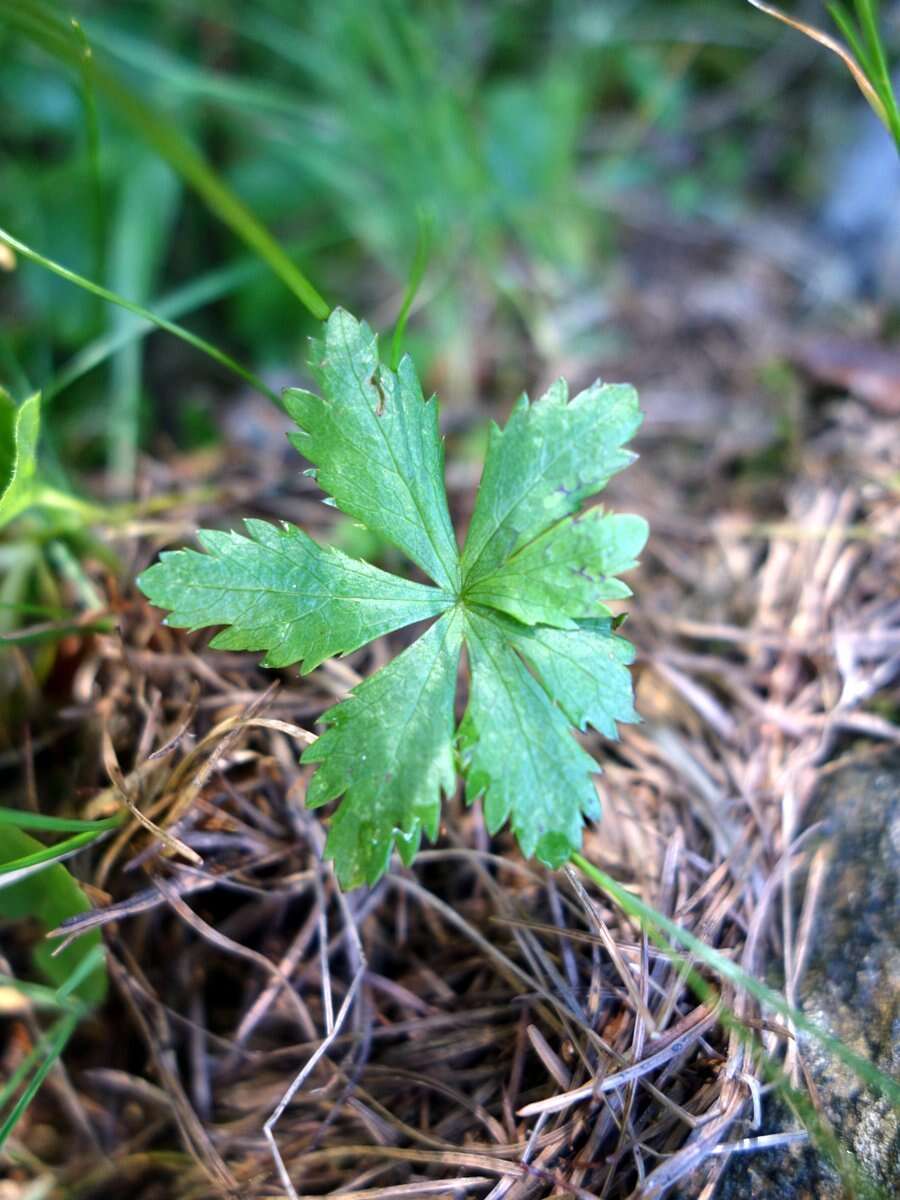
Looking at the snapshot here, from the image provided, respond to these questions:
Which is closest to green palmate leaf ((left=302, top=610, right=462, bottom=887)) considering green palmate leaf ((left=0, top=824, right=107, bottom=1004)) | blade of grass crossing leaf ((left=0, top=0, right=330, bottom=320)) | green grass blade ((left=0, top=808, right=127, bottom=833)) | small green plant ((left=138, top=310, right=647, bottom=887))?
small green plant ((left=138, top=310, right=647, bottom=887))

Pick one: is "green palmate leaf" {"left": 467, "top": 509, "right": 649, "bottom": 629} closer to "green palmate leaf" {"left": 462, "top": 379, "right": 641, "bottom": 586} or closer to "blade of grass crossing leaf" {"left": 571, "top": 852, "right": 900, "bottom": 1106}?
"green palmate leaf" {"left": 462, "top": 379, "right": 641, "bottom": 586}

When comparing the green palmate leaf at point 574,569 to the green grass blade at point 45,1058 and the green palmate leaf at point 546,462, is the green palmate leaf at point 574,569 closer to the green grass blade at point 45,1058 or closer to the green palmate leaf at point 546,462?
the green palmate leaf at point 546,462

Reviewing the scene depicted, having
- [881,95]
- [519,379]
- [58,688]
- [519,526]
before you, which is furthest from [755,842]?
[519,379]

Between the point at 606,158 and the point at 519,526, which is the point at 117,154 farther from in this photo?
the point at 519,526

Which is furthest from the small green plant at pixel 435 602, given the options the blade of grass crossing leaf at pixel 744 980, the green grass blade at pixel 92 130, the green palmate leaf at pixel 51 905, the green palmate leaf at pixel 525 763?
the green grass blade at pixel 92 130

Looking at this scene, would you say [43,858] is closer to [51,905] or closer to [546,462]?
[51,905]

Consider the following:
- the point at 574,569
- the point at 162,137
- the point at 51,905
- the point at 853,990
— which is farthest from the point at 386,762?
the point at 162,137

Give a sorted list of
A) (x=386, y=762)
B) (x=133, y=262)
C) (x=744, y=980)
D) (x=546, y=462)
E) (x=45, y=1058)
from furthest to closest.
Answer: (x=133, y=262), (x=45, y=1058), (x=546, y=462), (x=386, y=762), (x=744, y=980)
